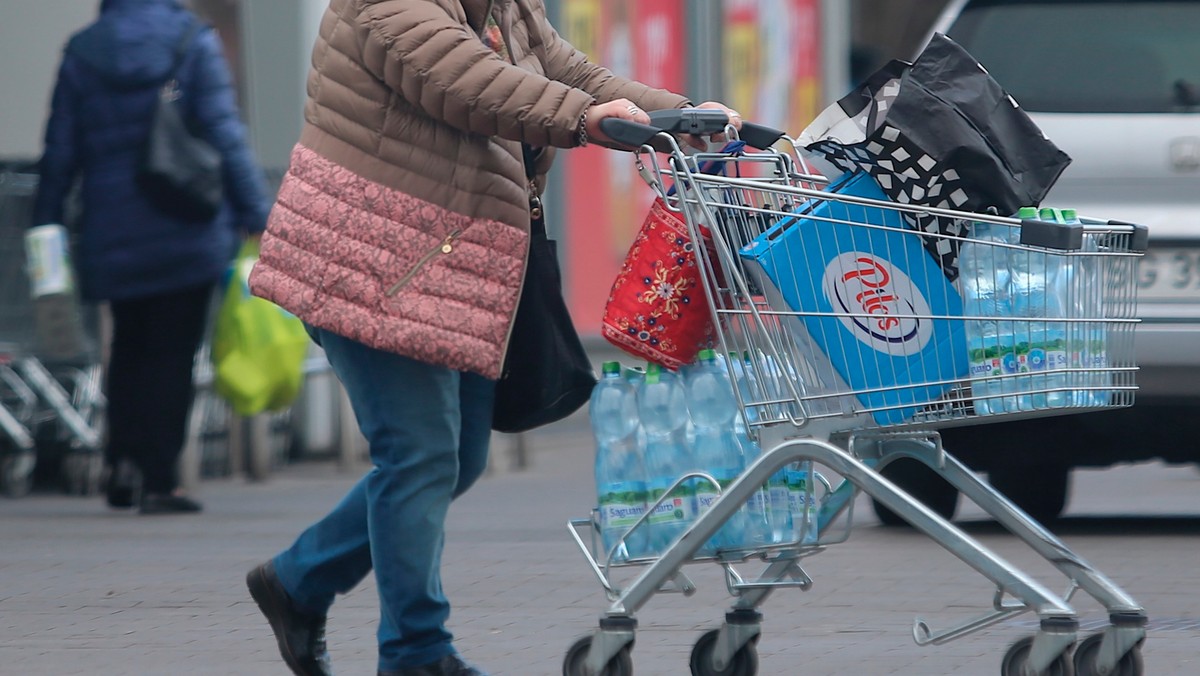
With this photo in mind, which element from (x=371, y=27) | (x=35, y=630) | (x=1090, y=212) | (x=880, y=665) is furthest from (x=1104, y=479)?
(x=371, y=27)

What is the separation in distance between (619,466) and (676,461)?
0.38ft

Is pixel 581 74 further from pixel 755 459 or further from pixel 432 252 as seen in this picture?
pixel 755 459

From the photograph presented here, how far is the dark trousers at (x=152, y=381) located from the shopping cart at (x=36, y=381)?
0.24 meters

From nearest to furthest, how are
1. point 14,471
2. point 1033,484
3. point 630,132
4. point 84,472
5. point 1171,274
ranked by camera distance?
point 630,132, point 1171,274, point 1033,484, point 14,471, point 84,472

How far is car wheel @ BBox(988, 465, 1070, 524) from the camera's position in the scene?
7.15 m

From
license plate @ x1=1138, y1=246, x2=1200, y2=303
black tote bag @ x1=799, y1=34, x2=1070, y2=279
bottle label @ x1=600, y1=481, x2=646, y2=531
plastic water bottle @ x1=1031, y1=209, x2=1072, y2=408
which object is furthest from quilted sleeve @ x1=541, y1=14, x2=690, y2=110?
license plate @ x1=1138, y1=246, x2=1200, y2=303

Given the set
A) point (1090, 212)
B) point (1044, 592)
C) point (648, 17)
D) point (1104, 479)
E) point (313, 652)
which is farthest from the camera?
point (648, 17)

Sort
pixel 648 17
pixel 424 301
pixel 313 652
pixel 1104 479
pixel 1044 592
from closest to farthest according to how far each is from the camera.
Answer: pixel 1044 592 → pixel 424 301 → pixel 313 652 → pixel 1104 479 → pixel 648 17

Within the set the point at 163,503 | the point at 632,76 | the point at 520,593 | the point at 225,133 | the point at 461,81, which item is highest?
the point at 632,76

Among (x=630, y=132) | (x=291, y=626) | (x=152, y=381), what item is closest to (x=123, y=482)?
(x=152, y=381)

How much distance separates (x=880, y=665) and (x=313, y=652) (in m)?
1.27

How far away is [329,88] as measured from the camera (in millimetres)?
4164

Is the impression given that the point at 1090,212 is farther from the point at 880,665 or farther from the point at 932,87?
the point at 932,87

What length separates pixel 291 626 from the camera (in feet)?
14.5
